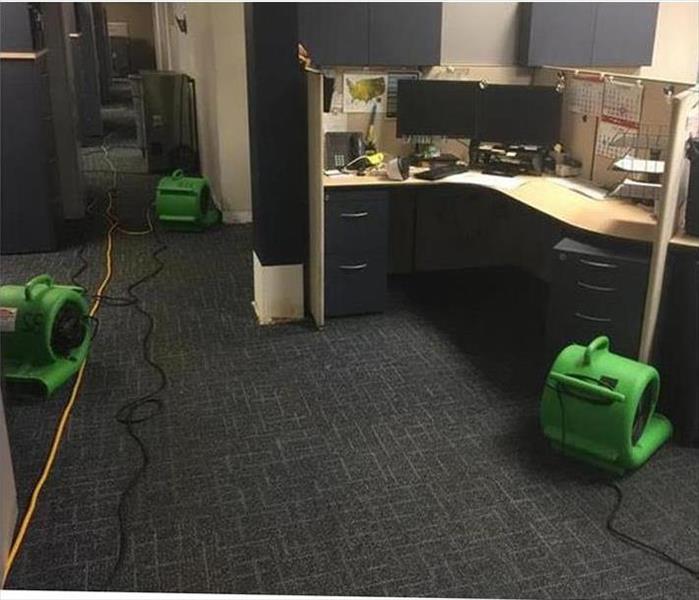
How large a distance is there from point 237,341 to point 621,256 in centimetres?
177

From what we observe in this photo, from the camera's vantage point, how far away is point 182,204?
5199mm

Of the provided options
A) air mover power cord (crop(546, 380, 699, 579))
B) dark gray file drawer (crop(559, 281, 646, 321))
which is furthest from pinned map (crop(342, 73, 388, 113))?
air mover power cord (crop(546, 380, 699, 579))

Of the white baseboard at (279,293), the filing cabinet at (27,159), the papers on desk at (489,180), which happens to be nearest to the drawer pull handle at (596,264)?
the papers on desk at (489,180)

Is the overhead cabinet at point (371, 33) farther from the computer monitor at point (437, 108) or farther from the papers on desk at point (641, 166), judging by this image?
the papers on desk at point (641, 166)

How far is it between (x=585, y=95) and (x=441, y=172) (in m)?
0.79

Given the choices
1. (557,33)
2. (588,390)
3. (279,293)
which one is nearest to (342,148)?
(279,293)

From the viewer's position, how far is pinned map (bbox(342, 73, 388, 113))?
12.7ft

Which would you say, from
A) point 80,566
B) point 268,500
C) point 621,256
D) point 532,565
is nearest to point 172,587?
point 80,566

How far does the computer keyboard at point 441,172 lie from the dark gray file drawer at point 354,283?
0.44 meters

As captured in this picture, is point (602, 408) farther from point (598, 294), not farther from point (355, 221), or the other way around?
point (355, 221)

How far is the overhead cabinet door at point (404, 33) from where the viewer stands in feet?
12.0

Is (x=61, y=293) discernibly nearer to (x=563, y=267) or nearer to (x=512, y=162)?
(x=563, y=267)

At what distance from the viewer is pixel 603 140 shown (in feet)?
11.5

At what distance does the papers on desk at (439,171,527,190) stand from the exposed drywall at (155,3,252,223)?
195cm
